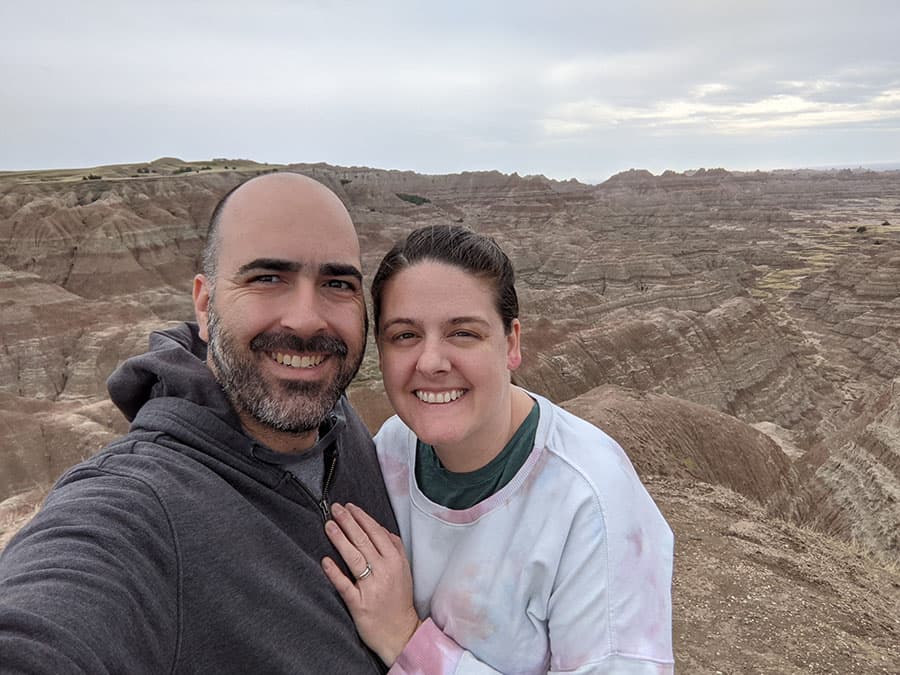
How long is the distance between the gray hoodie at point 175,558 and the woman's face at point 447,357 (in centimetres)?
45

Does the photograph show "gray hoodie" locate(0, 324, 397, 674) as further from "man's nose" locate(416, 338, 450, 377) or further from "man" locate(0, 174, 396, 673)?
"man's nose" locate(416, 338, 450, 377)

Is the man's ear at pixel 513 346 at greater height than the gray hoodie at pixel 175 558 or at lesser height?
greater

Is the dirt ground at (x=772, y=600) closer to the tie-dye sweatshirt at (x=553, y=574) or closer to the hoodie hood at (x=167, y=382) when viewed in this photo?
the tie-dye sweatshirt at (x=553, y=574)

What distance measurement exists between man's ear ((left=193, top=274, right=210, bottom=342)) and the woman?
2.21 feet

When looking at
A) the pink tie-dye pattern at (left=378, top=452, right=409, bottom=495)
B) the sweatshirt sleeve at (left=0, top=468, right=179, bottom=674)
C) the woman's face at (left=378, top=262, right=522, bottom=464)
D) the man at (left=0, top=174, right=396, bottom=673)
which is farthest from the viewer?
the pink tie-dye pattern at (left=378, top=452, right=409, bottom=495)

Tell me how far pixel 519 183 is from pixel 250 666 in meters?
117

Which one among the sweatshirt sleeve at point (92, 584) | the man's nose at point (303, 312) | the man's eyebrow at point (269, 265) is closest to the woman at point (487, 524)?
the man's nose at point (303, 312)

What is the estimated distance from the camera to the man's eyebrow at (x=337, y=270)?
7.09ft

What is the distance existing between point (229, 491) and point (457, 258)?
1.15 m

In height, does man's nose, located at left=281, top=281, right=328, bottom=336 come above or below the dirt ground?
above

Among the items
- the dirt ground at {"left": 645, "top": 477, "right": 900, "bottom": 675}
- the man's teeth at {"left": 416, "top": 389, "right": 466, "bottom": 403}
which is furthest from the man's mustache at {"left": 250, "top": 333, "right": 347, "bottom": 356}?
the dirt ground at {"left": 645, "top": 477, "right": 900, "bottom": 675}

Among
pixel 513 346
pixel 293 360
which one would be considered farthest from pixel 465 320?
pixel 293 360

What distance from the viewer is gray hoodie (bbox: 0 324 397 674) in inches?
54.4

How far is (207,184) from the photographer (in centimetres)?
6206
